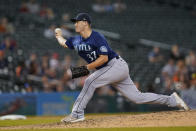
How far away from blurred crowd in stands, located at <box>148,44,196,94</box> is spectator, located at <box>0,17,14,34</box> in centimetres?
564

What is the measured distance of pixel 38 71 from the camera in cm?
1817

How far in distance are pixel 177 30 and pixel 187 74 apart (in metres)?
6.15

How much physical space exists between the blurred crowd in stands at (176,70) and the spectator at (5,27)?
564 cm

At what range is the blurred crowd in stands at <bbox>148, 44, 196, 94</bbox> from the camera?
17.8m

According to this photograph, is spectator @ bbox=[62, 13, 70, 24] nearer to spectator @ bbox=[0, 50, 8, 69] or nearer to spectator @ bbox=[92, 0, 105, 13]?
spectator @ bbox=[92, 0, 105, 13]

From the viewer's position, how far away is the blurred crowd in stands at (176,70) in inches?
702

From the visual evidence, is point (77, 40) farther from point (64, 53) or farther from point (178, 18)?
point (178, 18)

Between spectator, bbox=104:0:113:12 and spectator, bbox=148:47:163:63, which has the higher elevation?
spectator, bbox=104:0:113:12

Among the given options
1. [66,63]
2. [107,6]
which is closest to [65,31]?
[66,63]

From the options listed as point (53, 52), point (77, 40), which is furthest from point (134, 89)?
point (53, 52)

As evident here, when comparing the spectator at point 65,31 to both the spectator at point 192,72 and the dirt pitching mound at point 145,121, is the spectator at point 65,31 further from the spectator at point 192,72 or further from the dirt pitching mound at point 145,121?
the dirt pitching mound at point 145,121

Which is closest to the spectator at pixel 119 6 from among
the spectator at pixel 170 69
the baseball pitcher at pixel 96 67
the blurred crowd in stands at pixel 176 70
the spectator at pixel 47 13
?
the spectator at pixel 47 13

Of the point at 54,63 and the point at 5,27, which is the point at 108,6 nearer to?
the point at 5,27

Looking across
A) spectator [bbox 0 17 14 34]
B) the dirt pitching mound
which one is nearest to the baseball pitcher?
the dirt pitching mound
